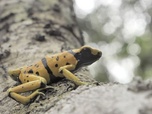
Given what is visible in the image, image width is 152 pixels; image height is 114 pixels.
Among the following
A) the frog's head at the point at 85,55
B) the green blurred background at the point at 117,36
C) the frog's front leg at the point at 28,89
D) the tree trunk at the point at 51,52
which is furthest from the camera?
the green blurred background at the point at 117,36

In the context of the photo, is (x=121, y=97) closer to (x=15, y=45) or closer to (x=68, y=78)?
(x=68, y=78)

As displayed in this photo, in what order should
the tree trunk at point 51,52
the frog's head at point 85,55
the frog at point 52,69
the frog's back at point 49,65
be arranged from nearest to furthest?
the tree trunk at point 51,52, the frog at point 52,69, the frog's back at point 49,65, the frog's head at point 85,55

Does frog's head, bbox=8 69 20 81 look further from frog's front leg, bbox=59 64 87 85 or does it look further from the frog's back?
frog's front leg, bbox=59 64 87 85

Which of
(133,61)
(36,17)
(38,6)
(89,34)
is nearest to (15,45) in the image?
(36,17)

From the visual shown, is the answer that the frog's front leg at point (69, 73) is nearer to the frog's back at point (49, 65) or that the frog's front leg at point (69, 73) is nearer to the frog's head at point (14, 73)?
the frog's back at point (49, 65)

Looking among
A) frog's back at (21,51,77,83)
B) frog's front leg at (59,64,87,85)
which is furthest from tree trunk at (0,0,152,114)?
frog's back at (21,51,77,83)

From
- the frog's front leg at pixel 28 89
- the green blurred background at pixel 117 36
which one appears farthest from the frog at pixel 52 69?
the green blurred background at pixel 117 36
